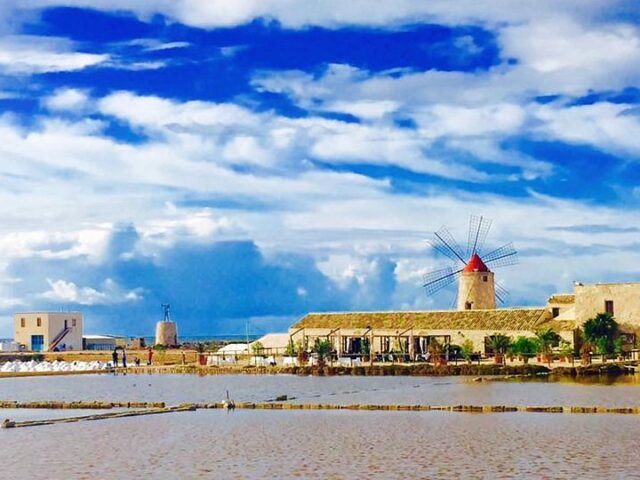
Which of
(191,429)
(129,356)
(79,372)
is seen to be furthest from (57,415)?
(129,356)

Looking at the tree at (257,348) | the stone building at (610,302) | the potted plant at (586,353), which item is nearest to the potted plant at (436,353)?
the potted plant at (586,353)

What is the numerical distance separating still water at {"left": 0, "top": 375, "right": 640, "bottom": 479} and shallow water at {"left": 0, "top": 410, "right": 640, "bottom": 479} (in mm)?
25

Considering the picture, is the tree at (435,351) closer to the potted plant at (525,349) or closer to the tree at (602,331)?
the potted plant at (525,349)

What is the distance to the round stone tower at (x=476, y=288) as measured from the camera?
6538cm

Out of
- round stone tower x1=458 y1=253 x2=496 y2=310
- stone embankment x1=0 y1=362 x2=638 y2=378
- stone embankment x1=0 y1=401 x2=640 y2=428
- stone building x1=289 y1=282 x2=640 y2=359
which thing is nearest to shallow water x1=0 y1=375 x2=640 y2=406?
stone embankment x1=0 y1=362 x2=638 y2=378

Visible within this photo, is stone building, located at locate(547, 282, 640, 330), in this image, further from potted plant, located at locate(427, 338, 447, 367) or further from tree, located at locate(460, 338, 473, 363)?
potted plant, located at locate(427, 338, 447, 367)

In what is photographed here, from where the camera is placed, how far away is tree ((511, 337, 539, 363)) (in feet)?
176

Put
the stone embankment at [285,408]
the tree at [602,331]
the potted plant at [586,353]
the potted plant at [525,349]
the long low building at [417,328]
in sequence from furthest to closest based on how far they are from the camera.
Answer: the long low building at [417,328]
the tree at [602,331]
the potted plant at [525,349]
the potted plant at [586,353]
the stone embankment at [285,408]

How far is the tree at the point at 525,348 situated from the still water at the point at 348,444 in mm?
17601

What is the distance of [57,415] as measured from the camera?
31.0 meters

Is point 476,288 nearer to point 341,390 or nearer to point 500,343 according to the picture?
point 500,343

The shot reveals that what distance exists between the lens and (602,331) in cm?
5469

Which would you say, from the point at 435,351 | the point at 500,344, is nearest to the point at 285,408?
the point at 435,351

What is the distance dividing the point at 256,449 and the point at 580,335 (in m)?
36.3
